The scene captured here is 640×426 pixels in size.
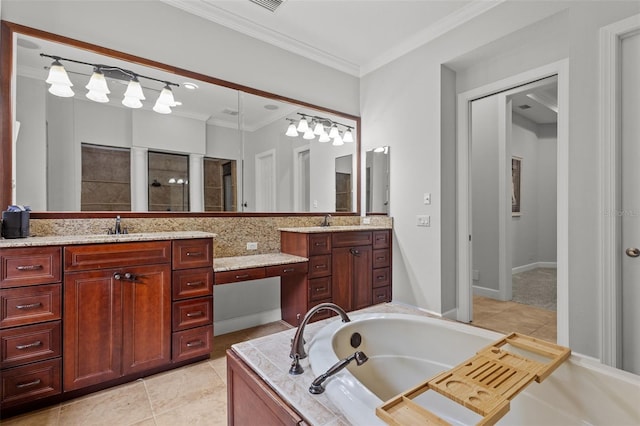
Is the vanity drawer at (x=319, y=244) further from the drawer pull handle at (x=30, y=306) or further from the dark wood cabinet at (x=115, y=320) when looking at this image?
the drawer pull handle at (x=30, y=306)

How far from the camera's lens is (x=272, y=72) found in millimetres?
3129

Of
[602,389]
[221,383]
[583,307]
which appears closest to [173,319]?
[221,383]

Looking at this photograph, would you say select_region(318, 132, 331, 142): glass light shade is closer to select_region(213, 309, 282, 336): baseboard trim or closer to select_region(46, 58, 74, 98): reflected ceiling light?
select_region(213, 309, 282, 336): baseboard trim

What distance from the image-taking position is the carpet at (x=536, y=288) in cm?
369

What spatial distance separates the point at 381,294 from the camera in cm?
342

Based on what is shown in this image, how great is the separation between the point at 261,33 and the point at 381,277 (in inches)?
114

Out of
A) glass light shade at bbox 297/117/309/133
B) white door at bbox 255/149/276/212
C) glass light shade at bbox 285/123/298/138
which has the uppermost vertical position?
glass light shade at bbox 297/117/309/133

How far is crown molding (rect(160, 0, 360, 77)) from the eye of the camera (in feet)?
8.49

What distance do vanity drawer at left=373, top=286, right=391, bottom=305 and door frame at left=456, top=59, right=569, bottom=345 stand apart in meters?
0.75

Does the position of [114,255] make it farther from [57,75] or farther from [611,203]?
[611,203]

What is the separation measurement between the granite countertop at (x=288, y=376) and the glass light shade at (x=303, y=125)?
2405 millimetres

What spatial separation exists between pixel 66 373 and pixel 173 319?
0.60 metres

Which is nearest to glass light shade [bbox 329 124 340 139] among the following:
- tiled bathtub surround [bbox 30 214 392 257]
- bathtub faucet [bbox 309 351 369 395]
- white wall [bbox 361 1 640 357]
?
white wall [bbox 361 1 640 357]

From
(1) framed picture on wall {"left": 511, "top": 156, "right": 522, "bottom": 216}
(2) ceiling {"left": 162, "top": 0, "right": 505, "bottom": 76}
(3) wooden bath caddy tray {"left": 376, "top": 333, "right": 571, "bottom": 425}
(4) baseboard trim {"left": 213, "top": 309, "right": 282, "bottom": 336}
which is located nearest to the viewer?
(3) wooden bath caddy tray {"left": 376, "top": 333, "right": 571, "bottom": 425}
